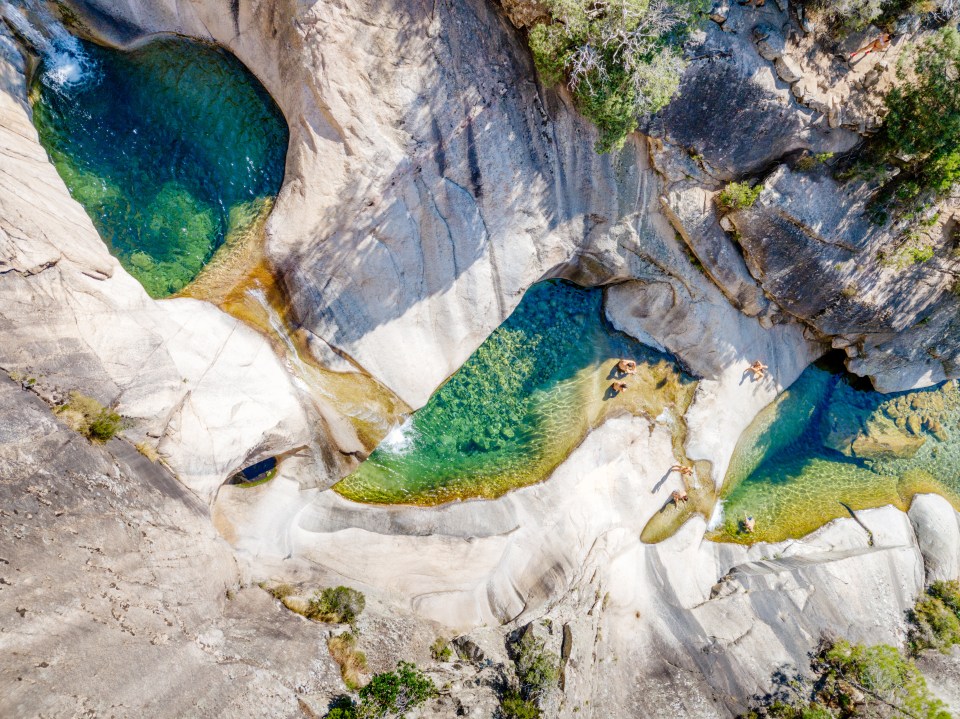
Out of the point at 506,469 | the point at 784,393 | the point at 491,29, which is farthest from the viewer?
the point at 784,393

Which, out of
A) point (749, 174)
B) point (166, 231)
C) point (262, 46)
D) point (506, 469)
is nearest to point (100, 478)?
point (166, 231)

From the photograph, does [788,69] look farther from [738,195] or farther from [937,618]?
[937,618]

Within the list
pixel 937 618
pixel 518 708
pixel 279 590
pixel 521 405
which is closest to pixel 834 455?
pixel 937 618

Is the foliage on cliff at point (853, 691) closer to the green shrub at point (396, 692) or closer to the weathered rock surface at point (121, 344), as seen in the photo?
the green shrub at point (396, 692)

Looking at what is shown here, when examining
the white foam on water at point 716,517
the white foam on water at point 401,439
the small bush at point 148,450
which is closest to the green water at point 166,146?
the small bush at point 148,450

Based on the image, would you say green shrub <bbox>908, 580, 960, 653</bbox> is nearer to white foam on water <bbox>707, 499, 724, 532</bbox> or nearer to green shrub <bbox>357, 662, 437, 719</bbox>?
white foam on water <bbox>707, 499, 724, 532</bbox>

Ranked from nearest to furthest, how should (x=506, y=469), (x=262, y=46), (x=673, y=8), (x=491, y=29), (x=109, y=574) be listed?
(x=109, y=574) < (x=673, y=8) < (x=491, y=29) < (x=262, y=46) < (x=506, y=469)

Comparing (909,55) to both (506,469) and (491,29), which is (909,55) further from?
(506,469)
